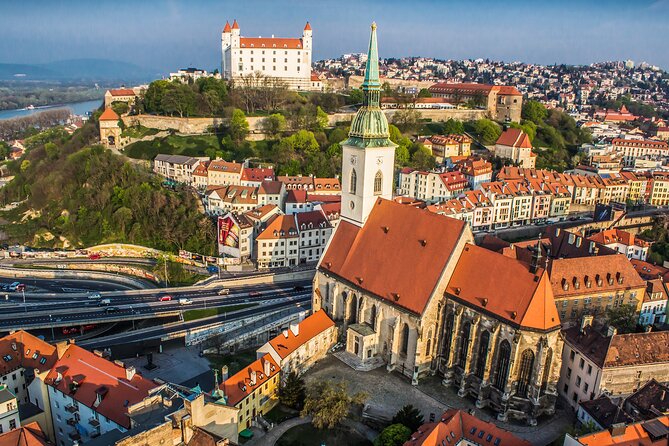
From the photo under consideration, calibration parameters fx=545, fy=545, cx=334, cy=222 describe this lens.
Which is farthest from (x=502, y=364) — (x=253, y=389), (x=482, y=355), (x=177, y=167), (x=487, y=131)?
(x=487, y=131)

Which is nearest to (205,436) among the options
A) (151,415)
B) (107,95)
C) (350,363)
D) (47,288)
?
(151,415)

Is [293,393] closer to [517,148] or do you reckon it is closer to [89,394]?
[89,394]

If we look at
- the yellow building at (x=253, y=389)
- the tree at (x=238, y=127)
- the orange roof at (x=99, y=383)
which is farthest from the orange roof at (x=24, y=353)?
the tree at (x=238, y=127)

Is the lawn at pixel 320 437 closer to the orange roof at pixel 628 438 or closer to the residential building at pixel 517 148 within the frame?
the orange roof at pixel 628 438

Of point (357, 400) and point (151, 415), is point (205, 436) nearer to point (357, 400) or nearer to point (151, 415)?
point (151, 415)

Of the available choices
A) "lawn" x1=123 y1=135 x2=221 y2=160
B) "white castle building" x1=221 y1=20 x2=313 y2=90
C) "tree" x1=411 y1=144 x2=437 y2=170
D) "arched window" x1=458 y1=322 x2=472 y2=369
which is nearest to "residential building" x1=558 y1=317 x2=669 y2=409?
"arched window" x1=458 y1=322 x2=472 y2=369
